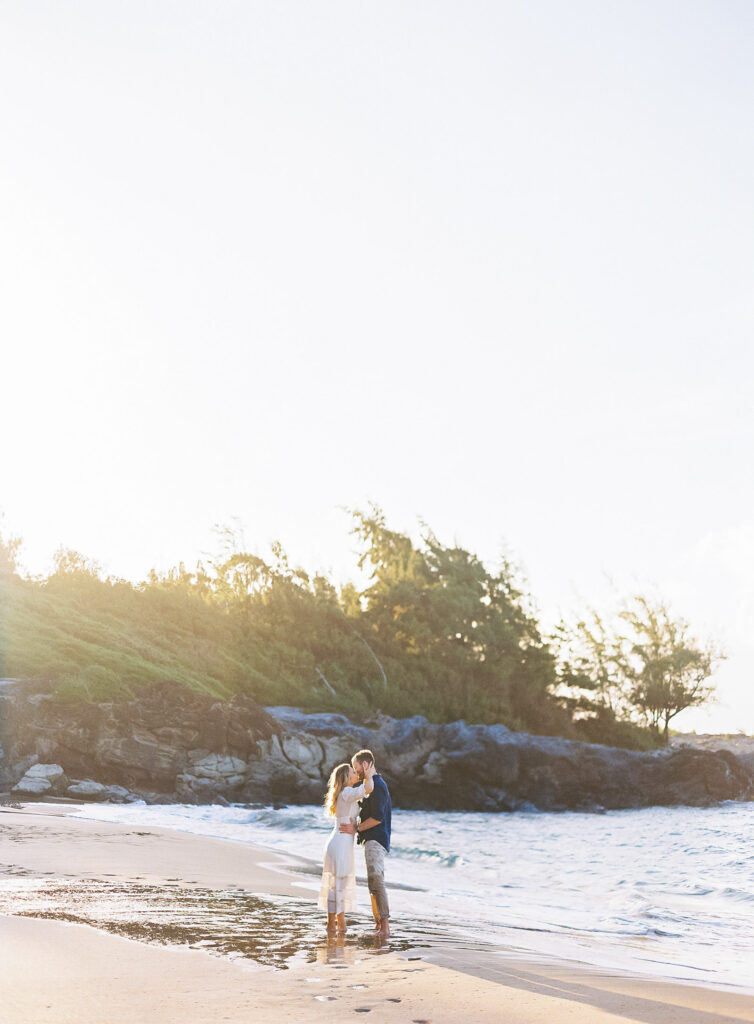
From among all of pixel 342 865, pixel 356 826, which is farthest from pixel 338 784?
pixel 342 865

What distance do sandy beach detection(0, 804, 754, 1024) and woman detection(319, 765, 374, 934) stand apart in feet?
0.78

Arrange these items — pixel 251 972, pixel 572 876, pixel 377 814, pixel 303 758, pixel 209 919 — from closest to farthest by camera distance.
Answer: pixel 251 972 → pixel 209 919 → pixel 377 814 → pixel 572 876 → pixel 303 758

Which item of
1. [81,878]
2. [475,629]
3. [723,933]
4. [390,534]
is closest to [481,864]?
[723,933]

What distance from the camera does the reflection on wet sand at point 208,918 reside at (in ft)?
21.6

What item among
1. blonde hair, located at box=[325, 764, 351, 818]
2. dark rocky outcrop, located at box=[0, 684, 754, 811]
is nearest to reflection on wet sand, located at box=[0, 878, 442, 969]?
blonde hair, located at box=[325, 764, 351, 818]

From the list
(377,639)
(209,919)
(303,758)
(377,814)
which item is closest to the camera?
(209,919)

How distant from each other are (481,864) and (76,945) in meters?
11.9

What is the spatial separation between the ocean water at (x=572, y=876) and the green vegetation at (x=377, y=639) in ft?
38.9

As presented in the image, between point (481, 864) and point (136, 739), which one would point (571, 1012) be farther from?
point (136, 739)

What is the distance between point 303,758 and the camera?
2956cm

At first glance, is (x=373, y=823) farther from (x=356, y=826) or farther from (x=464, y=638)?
(x=464, y=638)

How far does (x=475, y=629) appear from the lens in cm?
4772

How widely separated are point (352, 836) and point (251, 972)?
2425 mm

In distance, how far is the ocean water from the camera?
8.42 meters
